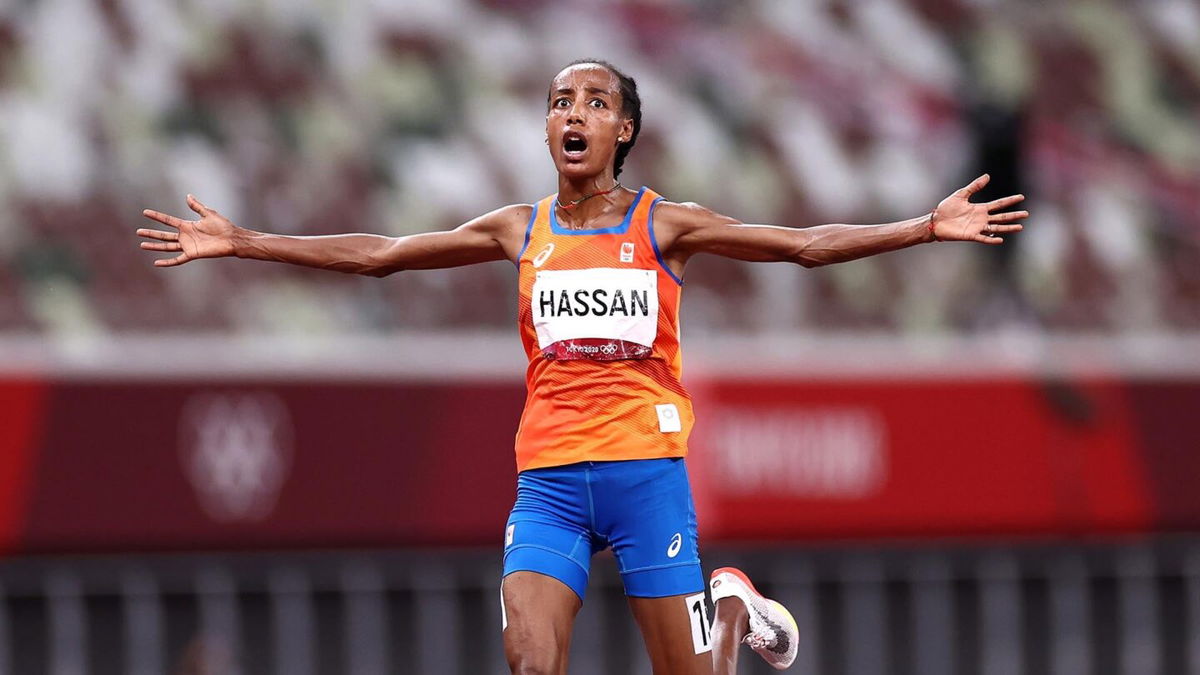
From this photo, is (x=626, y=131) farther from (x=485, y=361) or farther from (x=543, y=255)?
(x=485, y=361)

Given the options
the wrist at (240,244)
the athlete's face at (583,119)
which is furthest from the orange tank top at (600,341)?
the wrist at (240,244)

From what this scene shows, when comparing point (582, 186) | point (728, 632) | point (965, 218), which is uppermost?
point (582, 186)

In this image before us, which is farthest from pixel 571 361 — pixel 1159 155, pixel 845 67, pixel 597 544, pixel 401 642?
pixel 1159 155

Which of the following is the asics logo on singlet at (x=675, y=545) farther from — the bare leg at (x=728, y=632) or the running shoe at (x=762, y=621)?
the running shoe at (x=762, y=621)

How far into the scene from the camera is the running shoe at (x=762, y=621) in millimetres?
6926

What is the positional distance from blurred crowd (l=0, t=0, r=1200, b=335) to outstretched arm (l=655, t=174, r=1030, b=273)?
609 cm

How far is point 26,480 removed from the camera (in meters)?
11.2

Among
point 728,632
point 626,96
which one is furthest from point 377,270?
point 728,632

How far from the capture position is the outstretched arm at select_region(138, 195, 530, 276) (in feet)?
20.8

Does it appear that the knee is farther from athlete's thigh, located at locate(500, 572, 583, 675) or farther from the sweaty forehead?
the sweaty forehead

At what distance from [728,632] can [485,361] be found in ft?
16.9

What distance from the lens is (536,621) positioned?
19.6ft

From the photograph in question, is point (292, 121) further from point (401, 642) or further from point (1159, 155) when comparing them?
point (1159, 155)

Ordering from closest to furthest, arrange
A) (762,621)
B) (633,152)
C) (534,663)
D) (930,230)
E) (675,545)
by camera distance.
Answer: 1. (534,663)
2. (930,230)
3. (675,545)
4. (762,621)
5. (633,152)
